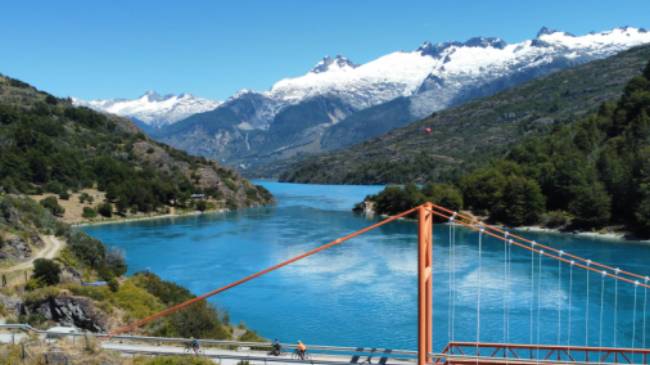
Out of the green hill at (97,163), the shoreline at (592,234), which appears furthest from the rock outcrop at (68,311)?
the shoreline at (592,234)

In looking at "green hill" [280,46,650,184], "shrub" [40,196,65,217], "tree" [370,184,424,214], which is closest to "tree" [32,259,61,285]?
"shrub" [40,196,65,217]

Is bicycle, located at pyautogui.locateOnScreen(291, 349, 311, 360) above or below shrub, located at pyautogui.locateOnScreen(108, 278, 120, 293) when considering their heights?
above

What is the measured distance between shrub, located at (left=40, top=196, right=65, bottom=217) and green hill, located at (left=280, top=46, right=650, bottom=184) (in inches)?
3028

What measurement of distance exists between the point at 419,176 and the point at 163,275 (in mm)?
105666

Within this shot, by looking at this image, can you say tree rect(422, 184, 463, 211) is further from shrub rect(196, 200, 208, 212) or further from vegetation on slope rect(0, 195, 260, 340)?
vegetation on slope rect(0, 195, 260, 340)

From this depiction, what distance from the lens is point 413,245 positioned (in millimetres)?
53719

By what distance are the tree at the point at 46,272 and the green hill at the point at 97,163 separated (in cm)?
4045

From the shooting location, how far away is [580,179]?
206 feet

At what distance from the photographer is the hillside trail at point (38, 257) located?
26578 mm

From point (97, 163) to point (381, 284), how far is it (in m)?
58.1

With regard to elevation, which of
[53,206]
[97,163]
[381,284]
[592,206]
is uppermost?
[97,163]

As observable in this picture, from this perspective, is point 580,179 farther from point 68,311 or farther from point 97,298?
point 68,311

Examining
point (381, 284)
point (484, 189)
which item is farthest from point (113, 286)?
point (484, 189)

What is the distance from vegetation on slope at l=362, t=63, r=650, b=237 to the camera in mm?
58125
